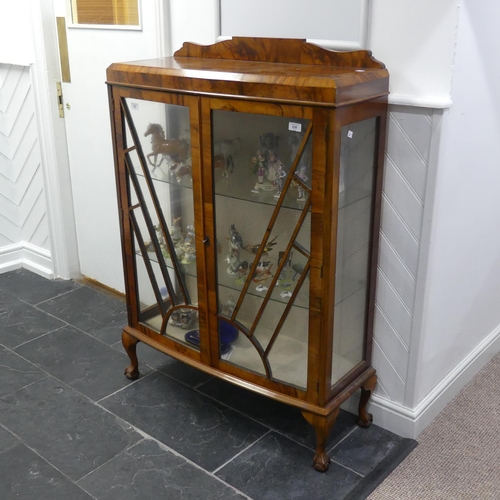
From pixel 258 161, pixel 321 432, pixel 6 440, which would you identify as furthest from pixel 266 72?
pixel 6 440

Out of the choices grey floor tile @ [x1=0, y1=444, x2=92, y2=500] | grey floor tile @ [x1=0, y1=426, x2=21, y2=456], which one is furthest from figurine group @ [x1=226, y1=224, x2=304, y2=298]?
grey floor tile @ [x1=0, y1=426, x2=21, y2=456]

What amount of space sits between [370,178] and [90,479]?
125 centimetres

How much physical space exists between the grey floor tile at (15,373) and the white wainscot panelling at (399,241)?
133 centimetres

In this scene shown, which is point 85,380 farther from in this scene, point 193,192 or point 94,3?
point 94,3

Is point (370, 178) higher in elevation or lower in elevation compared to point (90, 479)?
higher

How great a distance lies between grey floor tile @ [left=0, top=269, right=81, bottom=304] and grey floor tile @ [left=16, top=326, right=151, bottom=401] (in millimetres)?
408

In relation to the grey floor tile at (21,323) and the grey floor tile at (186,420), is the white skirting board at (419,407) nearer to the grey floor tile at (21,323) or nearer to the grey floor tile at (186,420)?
the grey floor tile at (186,420)

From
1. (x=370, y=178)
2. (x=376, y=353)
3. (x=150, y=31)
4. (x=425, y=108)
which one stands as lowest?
(x=376, y=353)

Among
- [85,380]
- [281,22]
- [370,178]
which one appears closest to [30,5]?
[281,22]

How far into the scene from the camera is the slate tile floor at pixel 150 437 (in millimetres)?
1861

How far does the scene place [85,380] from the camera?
2400mm

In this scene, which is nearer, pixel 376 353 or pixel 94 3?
pixel 376 353

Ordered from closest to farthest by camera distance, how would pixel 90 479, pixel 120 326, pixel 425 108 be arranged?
pixel 425 108 → pixel 90 479 → pixel 120 326

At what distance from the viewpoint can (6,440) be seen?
6.75 feet
